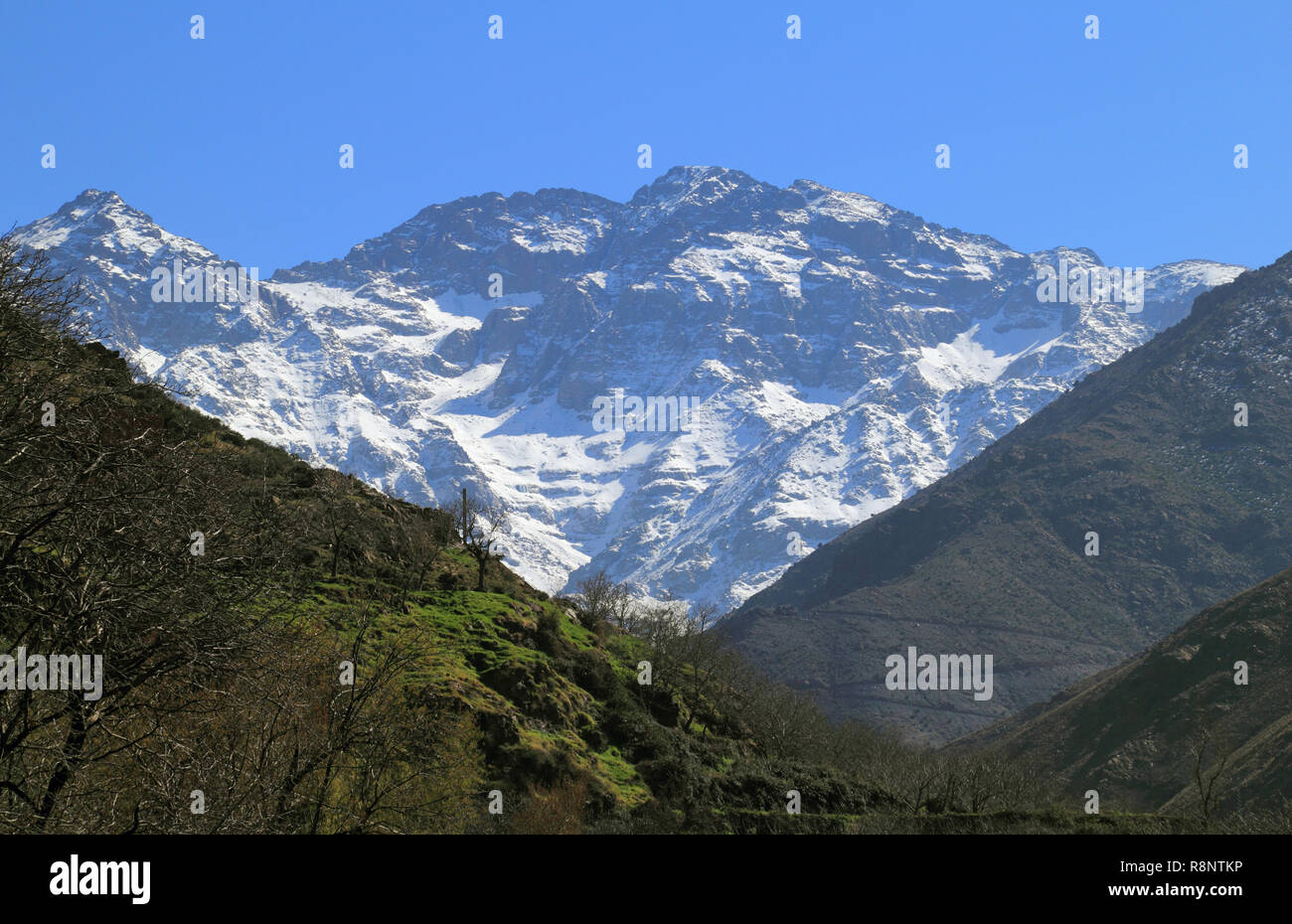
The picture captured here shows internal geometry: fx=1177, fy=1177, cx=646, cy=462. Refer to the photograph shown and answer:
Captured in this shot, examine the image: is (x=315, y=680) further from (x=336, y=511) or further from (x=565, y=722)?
(x=336, y=511)

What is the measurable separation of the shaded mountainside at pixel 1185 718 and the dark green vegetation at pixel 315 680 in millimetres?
18920

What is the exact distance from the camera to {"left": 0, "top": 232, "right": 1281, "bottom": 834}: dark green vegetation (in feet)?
47.9

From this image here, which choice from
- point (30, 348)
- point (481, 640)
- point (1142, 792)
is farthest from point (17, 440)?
point (1142, 792)

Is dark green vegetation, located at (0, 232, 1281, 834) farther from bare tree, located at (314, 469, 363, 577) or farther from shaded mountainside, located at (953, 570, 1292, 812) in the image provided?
shaded mountainside, located at (953, 570, 1292, 812)

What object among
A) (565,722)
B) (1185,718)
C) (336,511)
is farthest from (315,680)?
(1185,718)

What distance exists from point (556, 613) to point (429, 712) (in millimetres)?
18242

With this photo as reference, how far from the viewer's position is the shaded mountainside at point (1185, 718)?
3302 inches

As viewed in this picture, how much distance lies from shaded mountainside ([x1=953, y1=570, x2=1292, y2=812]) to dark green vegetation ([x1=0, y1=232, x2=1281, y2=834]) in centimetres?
1892

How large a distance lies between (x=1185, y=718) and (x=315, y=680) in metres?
90.7

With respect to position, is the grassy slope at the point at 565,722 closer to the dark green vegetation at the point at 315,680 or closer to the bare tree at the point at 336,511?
the dark green vegetation at the point at 315,680

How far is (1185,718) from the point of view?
101m

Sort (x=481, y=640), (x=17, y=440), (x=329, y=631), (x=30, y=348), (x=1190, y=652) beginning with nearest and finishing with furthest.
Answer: (x=17, y=440) < (x=30, y=348) < (x=329, y=631) < (x=481, y=640) < (x=1190, y=652)
